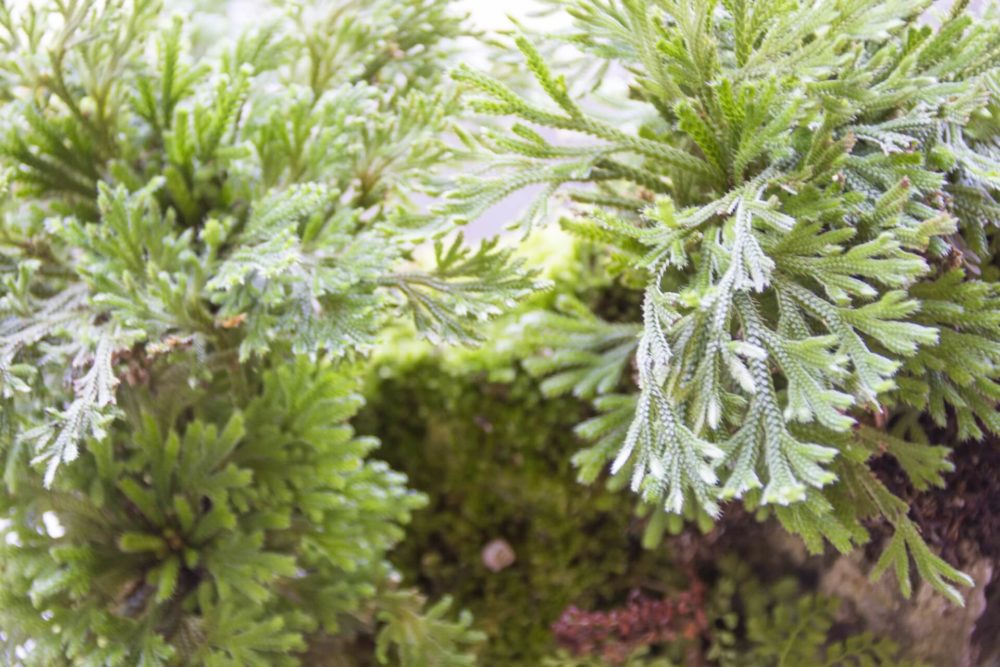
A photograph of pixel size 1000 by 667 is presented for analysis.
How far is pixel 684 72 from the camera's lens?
82 cm

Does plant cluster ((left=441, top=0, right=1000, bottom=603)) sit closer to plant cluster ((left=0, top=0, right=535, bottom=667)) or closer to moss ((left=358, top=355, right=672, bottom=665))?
plant cluster ((left=0, top=0, right=535, bottom=667))

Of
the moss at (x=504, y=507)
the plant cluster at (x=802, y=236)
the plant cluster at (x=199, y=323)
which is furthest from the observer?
the moss at (x=504, y=507)

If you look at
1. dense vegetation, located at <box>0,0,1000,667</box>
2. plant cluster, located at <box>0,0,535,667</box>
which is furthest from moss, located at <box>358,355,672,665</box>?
plant cluster, located at <box>0,0,535,667</box>

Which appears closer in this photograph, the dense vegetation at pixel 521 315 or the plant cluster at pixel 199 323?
the dense vegetation at pixel 521 315

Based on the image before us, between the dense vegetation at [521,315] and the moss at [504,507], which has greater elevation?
the dense vegetation at [521,315]

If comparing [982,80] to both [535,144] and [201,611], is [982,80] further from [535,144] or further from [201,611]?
[201,611]

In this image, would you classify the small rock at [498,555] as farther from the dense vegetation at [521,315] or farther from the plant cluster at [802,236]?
the plant cluster at [802,236]

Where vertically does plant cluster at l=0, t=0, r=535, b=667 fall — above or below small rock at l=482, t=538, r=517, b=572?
above

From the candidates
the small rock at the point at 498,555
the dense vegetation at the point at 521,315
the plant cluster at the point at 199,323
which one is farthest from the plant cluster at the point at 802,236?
the small rock at the point at 498,555

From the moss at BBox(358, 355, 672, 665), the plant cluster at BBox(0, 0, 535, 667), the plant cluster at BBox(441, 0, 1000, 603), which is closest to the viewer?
the plant cluster at BBox(441, 0, 1000, 603)

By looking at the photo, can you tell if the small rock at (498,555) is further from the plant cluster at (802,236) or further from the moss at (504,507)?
the plant cluster at (802,236)

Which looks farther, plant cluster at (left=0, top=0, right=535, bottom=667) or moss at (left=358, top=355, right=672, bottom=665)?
moss at (left=358, top=355, right=672, bottom=665)

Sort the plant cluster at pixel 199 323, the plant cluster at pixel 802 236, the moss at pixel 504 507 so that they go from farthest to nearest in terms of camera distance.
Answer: the moss at pixel 504 507 → the plant cluster at pixel 199 323 → the plant cluster at pixel 802 236

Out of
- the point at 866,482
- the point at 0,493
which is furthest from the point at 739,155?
the point at 0,493
